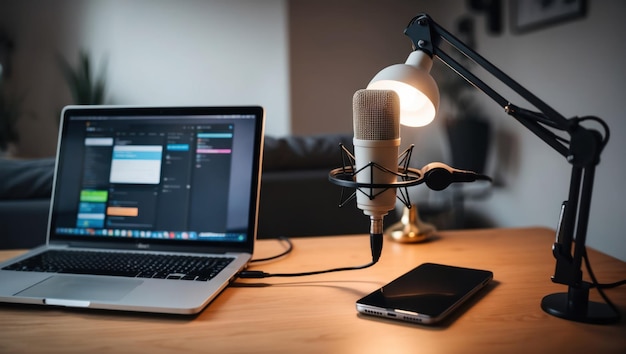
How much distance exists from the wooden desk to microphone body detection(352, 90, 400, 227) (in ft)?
0.65

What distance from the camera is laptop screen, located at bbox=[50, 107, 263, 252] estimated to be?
1082 millimetres

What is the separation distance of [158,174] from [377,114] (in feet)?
1.73

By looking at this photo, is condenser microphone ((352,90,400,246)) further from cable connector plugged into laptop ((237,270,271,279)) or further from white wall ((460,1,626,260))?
white wall ((460,1,626,260))

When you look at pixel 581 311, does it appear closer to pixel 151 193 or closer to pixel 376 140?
pixel 376 140

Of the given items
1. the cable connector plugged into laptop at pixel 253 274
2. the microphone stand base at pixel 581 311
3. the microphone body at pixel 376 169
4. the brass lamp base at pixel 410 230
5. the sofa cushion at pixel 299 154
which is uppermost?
the sofa cushion at pixel 299 154

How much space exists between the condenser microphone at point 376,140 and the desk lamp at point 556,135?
0.06m

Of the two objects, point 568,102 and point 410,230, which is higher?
point 568,102

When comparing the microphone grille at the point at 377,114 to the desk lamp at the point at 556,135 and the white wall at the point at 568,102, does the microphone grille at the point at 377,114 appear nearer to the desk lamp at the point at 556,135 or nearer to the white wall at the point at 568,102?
the desk lamp at the point at 556,135

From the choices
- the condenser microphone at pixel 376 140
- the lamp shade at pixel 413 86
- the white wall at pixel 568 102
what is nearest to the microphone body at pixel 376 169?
the condenser microphone at pixel 376 140

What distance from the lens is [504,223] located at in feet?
10.8

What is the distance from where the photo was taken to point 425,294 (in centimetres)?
84

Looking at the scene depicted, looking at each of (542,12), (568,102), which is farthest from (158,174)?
(542,12)

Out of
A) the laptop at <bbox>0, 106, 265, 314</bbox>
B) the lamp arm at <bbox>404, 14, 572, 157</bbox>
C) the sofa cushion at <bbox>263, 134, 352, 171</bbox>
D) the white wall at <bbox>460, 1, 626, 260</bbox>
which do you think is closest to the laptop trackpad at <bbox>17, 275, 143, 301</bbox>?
the laptop at <bbox>0, 106, 265, 314</bbox>

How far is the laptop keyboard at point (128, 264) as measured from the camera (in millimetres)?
958
